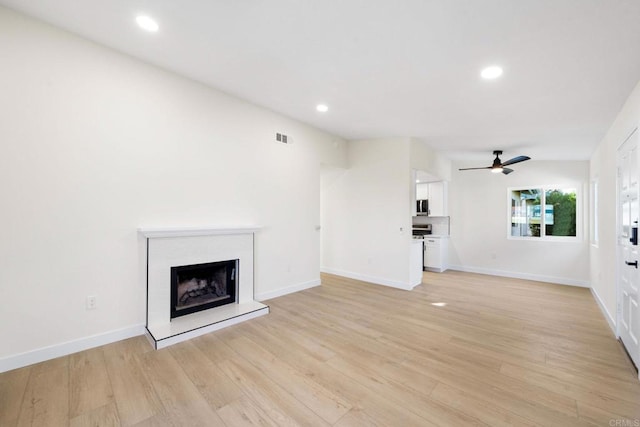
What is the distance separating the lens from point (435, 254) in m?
6.72

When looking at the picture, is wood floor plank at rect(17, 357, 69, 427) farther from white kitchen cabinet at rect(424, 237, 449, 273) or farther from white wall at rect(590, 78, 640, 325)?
white kitchen cabinet at rect(424, 237, 449, 273)

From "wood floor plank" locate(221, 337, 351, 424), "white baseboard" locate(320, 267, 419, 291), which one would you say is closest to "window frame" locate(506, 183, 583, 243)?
"white baseboard" locate(320, 267, 419, 291)

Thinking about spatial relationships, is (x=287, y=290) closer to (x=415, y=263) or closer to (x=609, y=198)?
(x=415, y=263)

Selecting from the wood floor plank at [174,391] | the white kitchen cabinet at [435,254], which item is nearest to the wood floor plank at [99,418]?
the wood floor plank at [174,391]

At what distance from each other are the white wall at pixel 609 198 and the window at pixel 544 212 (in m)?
Answer: 1.52

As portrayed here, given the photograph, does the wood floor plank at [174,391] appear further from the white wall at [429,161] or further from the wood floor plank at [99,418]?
the white wall at [429,161]

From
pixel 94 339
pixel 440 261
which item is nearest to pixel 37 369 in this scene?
pixel 94 339

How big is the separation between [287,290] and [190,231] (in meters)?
1.94

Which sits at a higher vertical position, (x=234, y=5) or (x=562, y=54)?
(x=234, y=5)

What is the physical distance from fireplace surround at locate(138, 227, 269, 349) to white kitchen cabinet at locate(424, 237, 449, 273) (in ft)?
15.1

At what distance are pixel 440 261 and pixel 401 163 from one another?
9.79 feet

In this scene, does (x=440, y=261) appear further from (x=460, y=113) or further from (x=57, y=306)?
(x=57, y=306)

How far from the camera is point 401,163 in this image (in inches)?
199

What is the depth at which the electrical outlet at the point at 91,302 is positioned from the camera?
8.69 feet
